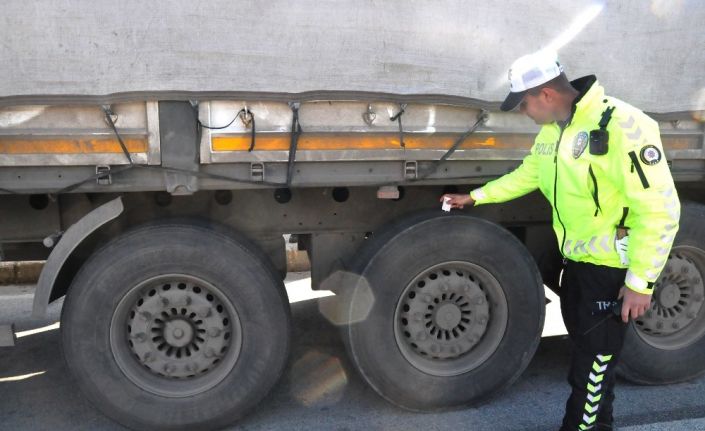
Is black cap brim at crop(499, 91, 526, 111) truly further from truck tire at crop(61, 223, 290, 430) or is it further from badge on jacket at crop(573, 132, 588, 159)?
truck tire at crop(61, 223, 290, 430)

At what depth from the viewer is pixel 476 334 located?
362 cm

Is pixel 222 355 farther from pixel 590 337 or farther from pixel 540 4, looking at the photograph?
pixel 540 4

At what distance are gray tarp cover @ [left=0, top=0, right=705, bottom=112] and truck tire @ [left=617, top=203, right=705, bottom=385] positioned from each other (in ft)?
3.23

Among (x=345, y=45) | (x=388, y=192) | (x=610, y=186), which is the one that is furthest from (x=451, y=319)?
(x=345, y=45)

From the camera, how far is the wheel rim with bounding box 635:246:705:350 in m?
3.84

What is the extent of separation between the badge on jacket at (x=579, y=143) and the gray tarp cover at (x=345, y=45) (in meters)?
0.64

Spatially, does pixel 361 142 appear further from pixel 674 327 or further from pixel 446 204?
pixel 674 327

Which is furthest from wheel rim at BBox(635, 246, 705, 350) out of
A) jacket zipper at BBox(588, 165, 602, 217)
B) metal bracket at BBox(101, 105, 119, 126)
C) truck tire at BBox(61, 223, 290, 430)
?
metal bracket at BBox(101, 105, 119, 126)

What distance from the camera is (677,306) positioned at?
395 centimetres

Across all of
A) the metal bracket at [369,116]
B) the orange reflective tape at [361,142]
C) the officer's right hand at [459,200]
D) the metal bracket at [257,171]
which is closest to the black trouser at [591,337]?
the officer's right hand at [459,200]

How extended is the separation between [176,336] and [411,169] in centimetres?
158

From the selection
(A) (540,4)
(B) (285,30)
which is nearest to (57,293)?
(B) (285,30)

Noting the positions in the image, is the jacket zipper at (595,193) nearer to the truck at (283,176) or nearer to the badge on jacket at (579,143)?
the badge on jacket at (579,143)

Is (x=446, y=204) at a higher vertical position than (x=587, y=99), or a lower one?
lower
